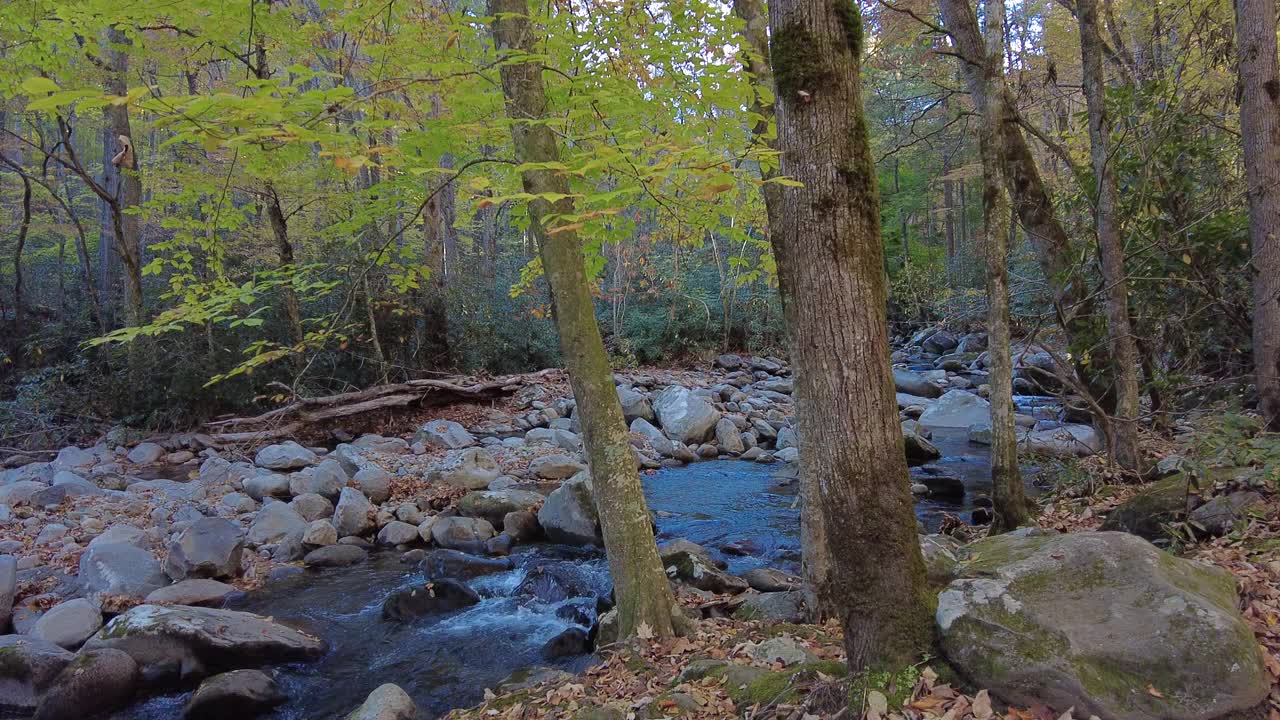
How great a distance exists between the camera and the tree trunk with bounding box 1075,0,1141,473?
664 cm

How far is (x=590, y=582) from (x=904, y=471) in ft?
15.6

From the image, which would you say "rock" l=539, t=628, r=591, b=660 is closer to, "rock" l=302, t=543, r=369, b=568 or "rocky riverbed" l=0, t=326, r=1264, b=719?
"rocky riverbed" l=0, t=326, r=1264, b=719

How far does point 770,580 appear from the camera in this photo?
6281 mm

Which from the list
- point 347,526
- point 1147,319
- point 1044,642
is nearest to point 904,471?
point 1044,642

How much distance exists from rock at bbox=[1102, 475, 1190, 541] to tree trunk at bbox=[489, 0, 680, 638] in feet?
10.6

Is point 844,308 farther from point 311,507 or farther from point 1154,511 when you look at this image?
point 311,507

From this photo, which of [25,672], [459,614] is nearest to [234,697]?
[25,672]

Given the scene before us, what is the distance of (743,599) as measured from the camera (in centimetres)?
564

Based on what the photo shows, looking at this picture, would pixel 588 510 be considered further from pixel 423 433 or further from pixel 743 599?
pixel 423 433

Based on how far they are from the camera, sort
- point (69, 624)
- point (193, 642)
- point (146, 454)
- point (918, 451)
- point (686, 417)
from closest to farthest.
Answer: point (193, 642), point (69, 624), point (146, 454), point (918, 451), point (686, 417)

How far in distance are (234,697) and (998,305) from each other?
621cm

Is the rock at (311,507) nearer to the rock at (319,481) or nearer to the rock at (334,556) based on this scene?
the rock at (319,481)

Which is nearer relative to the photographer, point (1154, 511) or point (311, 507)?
point (1154, 511)

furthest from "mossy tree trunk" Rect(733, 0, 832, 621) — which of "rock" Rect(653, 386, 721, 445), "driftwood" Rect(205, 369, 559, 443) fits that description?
"driftwood" Rect(205, 369, 559, 443)
